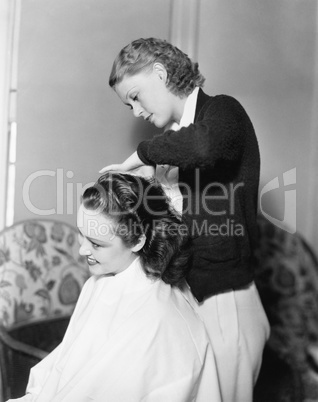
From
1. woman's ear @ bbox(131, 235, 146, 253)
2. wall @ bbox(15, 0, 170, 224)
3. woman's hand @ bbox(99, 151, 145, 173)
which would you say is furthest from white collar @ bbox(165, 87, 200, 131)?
wall @ bbox(15, 0, 170, 224)

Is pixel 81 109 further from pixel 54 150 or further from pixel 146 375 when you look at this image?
pixel 146 375

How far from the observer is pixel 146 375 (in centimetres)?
123

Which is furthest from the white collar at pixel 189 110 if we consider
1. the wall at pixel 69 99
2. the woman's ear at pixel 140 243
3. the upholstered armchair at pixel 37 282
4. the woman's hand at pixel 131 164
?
Answer: the upholstered armchair at pixel 37 282

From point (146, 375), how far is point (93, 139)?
3.91 ft

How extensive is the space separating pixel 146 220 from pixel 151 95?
1.12 ft

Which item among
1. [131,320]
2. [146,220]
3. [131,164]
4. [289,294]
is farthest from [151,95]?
[289,294]

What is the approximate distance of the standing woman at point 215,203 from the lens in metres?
1.37

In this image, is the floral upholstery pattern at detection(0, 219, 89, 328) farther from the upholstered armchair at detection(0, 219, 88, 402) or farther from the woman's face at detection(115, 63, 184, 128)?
the woman's face at detection(115, 63, 184, 128)

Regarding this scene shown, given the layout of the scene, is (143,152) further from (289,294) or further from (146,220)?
(289,294)

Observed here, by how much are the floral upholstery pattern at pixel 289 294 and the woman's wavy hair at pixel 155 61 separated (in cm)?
93

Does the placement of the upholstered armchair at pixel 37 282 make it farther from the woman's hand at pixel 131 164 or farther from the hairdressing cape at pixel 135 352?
the woman's hand at pixel 131 164

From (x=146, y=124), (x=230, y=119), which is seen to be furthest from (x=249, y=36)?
(x=230, y=119)

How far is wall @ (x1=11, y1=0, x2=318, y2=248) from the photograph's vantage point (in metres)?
2.09

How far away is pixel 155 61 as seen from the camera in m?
1.42
